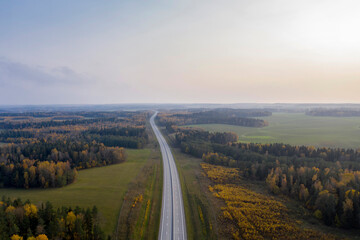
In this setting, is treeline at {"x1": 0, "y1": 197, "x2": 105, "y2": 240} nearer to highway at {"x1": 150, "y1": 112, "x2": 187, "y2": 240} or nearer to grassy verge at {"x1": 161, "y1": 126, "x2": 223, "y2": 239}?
highway at {"x1": 150, "y1": 112, "x2": 187, "y2": 240}

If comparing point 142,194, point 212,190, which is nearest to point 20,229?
point 142,194

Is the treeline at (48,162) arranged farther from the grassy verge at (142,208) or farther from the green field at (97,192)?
the grassy verge at (142,208)

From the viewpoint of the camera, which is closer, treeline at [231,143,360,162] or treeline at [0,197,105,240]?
treeline at [0,197,105,240]

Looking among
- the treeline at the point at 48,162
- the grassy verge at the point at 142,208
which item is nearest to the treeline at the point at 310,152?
the grassy verge at the point at 142,208

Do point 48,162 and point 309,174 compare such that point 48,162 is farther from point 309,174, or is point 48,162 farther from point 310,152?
point 310,152

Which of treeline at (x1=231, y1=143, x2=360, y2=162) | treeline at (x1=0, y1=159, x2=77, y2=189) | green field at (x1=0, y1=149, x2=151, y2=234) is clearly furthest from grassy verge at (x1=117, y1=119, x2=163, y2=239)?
treeline at (x1=231, y1=143, x2=360, y2=162)
